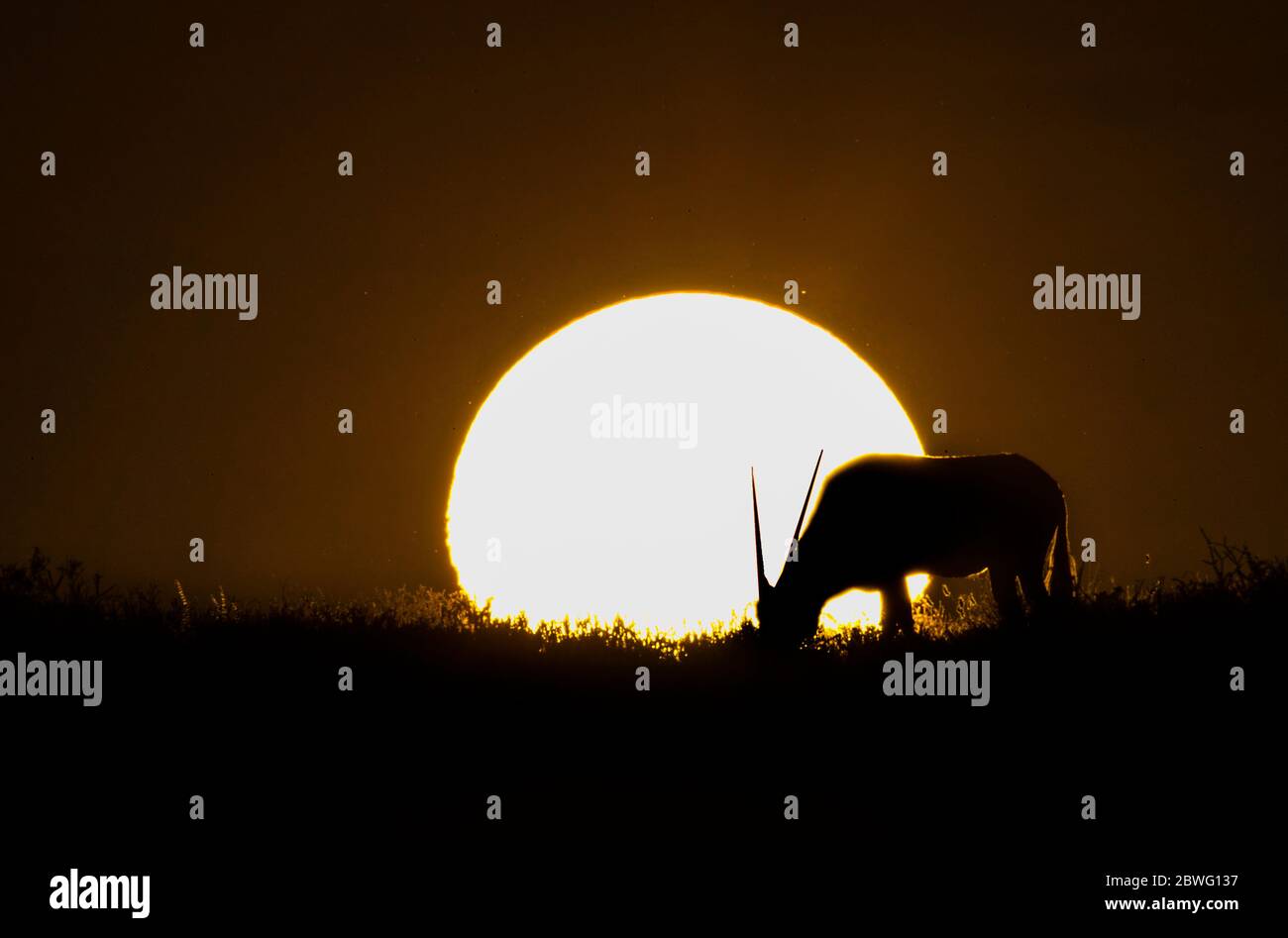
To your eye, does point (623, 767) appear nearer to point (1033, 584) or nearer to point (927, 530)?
point (927, 530)

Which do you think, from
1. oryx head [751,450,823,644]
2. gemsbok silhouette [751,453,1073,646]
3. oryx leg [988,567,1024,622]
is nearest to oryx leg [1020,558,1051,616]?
gemsbok silhouette [751,453,1073,646]

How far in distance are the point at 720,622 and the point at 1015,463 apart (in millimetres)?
3046

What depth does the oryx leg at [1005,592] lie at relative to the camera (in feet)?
37.1

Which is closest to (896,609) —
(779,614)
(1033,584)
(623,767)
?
(779,614)

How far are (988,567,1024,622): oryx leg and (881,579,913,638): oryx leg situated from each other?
737 millimetres

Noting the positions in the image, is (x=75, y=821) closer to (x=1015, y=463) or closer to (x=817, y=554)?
(x=817, y=554)

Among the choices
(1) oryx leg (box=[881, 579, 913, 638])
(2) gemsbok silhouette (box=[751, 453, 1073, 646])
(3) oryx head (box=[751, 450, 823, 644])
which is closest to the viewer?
(3) oryx head (box=[751, 450, 823, 644])

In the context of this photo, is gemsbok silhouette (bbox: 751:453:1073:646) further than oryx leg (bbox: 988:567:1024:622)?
Yes

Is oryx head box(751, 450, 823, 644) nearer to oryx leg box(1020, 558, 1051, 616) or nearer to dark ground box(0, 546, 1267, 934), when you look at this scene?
dark ground box(0, 546, 1267, 934)

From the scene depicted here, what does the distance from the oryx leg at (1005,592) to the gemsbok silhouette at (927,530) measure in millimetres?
10

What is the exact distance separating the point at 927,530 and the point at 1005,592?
2.69 feet

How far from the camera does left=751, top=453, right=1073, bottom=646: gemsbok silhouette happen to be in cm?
1144

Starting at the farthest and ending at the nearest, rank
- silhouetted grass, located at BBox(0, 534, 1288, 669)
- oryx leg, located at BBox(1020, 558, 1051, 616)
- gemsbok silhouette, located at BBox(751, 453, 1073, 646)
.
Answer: oryx leg, located at BBox(1020, 558, 1051, 616) < gemsbok silhouette, located at BBox(751, 453, 1073, 646) < silhouetted grass, located at BBox(0, 534, 1288, 669)
